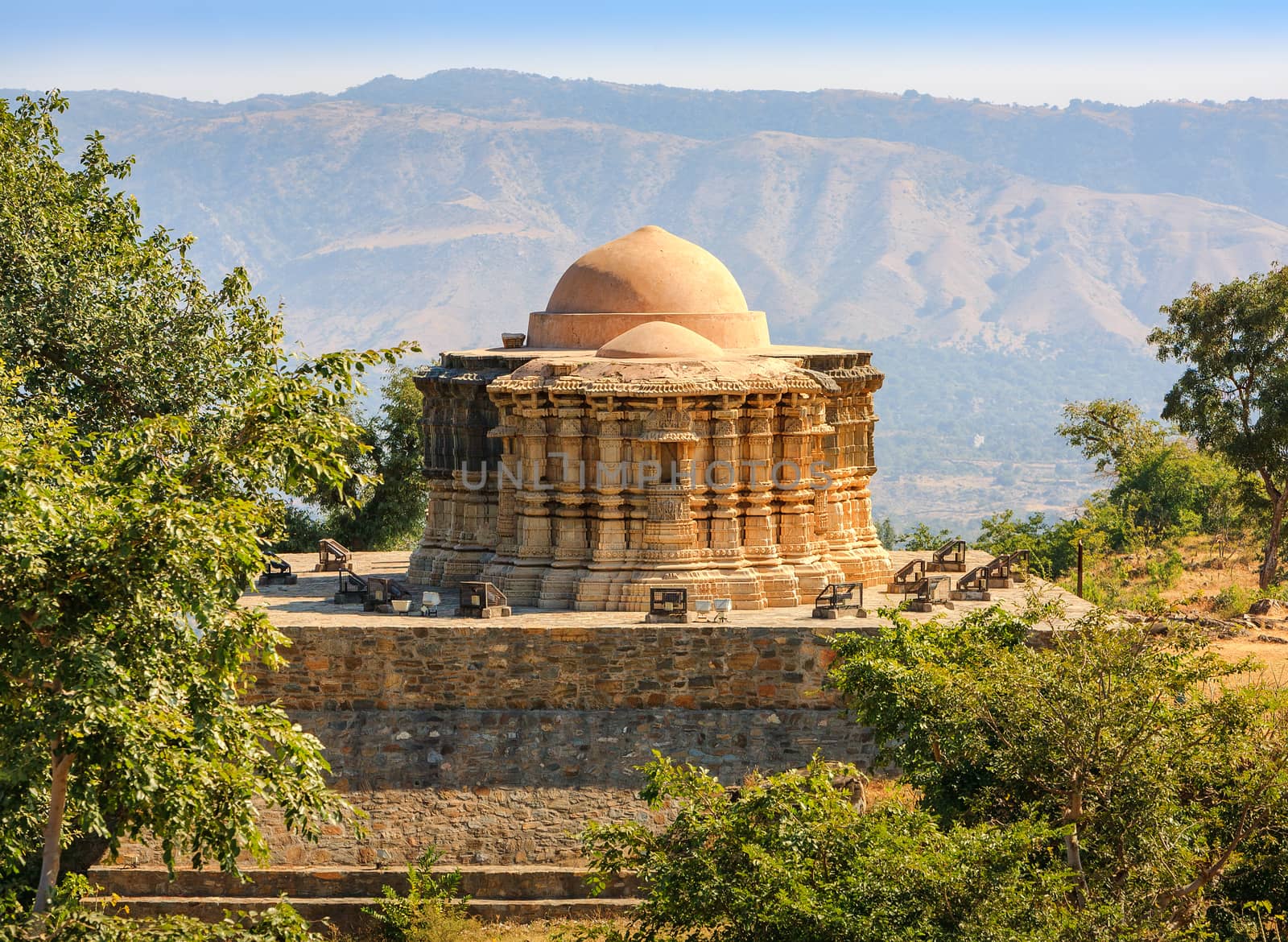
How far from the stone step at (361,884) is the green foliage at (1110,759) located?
4993mm

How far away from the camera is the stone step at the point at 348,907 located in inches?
766

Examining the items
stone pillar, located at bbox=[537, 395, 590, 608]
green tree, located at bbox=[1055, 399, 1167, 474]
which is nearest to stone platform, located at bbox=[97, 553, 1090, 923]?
stone pillar, located at bbox=[537, 395, 590, 608]

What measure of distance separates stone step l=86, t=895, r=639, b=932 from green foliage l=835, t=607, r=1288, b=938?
479 cm

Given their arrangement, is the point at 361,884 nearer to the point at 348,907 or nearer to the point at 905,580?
the point at 348,907

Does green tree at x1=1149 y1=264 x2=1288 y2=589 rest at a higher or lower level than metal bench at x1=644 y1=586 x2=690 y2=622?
higher

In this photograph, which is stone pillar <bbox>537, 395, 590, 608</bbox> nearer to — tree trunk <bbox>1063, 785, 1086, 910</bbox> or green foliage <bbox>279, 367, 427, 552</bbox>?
tree trunk <bbox>1063, 785, 1086, 910</bbox>

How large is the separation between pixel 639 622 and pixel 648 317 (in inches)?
235

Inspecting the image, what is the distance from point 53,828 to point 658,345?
1426 centimetres

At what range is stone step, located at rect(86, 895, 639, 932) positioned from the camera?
63.8ft

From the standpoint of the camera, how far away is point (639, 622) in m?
22.2

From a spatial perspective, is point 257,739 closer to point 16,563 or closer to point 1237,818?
point 16,563

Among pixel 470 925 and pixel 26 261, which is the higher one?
pixel 26 261

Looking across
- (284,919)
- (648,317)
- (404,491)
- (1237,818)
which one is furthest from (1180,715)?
(404,491)

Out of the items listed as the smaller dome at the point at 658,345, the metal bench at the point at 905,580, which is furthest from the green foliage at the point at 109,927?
the metal bench at the point at 905,580
